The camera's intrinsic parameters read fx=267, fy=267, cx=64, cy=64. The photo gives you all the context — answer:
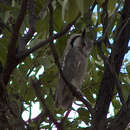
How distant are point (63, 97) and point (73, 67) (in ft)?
0.80

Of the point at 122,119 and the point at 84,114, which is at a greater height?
the point at 84,114

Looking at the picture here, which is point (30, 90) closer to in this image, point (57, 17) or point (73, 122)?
point (73, 122)

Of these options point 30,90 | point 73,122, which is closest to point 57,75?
point 30,90

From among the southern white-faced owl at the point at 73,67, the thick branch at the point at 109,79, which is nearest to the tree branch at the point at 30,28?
the southern white-faced owl at the point at 73,67

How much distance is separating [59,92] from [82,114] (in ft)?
0.75

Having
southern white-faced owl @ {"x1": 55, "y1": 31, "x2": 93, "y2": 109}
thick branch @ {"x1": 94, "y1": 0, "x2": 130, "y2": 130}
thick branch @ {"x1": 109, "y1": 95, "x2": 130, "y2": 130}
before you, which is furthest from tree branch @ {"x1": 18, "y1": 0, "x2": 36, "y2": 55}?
thick branch @ {"x1": 109, "y1": 95, "x2": 130, "y2": 130}

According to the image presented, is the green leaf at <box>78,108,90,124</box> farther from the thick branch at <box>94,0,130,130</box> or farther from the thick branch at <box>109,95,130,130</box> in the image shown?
the thick branch at <box>109,95,130,130</box>

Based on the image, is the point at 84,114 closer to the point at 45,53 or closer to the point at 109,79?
the point at 109,79

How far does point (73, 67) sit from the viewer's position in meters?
2.07

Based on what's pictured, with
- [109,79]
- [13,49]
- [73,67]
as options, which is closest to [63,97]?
[73,67]

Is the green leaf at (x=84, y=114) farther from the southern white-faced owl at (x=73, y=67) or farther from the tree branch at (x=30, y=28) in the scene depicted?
the tree branch at (x=30, y=28)

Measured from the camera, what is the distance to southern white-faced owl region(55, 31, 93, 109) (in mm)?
1910

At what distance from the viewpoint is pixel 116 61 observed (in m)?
1.78

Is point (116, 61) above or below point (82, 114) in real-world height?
above
